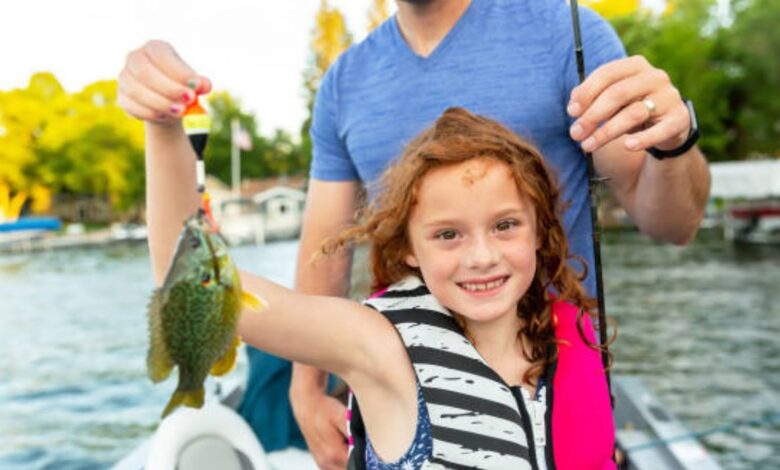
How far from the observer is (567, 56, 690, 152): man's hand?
1640 millimetres

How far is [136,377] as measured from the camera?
13.6 metres

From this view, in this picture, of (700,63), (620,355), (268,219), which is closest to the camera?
(620,355)

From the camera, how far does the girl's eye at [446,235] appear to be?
74.9 inches

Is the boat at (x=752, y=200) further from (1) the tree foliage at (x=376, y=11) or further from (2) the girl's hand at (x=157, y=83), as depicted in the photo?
(2) the girl's hand at (x=157, y=83)

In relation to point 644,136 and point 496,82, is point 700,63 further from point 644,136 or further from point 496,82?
point 644,136

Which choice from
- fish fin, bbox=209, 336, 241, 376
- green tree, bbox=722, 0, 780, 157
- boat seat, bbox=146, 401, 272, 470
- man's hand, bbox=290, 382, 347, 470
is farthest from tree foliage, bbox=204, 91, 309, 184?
fish fin, bbox=209, 336, 241, 376

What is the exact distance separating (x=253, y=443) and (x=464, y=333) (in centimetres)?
110

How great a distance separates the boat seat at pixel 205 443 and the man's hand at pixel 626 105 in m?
1.65

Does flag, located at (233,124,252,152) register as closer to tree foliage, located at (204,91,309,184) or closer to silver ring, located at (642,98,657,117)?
silver ring, located at (642,98,657,117)

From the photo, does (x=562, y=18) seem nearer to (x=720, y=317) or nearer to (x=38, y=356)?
(x=720, y=317)

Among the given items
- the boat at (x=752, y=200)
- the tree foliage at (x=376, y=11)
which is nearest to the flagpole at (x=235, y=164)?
the tree foliage at (x=376, y=11)

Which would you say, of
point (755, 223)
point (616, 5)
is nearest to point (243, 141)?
point (755, 223)

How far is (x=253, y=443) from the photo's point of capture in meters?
2.76

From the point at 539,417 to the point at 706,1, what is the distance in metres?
47.4
